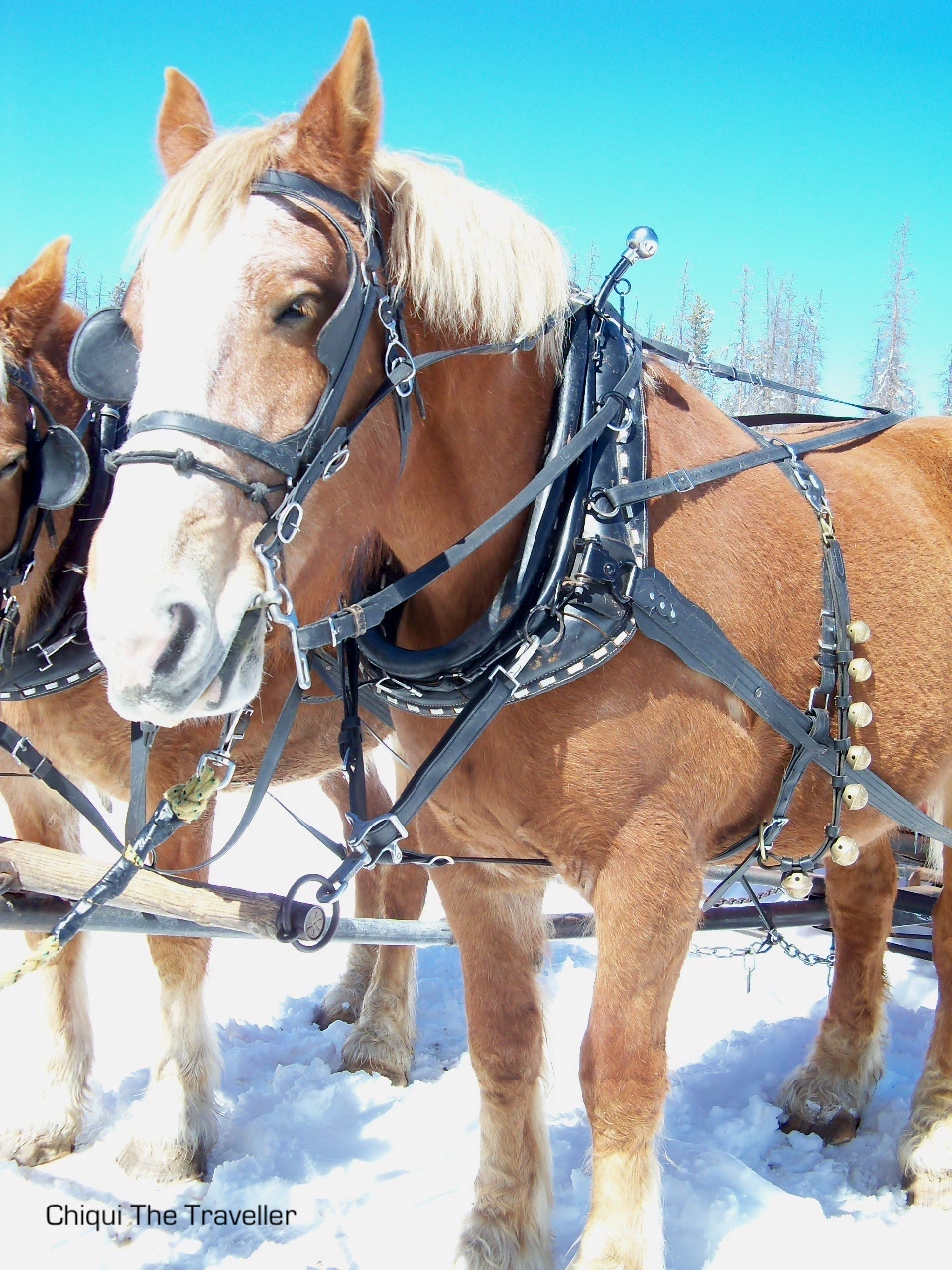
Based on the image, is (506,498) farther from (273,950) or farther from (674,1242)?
(273,950)

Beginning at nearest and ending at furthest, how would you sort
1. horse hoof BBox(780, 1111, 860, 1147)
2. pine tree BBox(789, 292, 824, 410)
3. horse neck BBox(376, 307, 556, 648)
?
horse neck BBox(376, 307, 556, 648) → horse hoof BBox(780, 1111, 860, 1147) → pine tree BBox(789, 292, 824, 410)

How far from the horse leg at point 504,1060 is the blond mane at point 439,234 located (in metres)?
1.32

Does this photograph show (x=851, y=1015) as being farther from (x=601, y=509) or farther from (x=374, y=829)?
(x=601, y=509)

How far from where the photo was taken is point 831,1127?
3143 mm

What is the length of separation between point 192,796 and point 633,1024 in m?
1.03

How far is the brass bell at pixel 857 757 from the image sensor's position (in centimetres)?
214

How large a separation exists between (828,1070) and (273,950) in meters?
2.80

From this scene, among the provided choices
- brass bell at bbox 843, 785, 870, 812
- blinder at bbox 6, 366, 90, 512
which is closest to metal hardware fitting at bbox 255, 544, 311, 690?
blinder at bbox 6, 366, 90, 512

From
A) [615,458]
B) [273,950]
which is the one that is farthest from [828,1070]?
[273,950]

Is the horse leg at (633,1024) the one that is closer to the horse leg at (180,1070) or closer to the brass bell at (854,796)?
the brass bell at (854,796)

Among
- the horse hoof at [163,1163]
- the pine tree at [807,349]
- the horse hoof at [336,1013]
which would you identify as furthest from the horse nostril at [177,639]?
the pine tree at [807,349]

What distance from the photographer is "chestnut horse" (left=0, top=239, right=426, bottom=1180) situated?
108 inches

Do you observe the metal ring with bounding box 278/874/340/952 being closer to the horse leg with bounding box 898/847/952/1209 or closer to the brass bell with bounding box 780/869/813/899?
the brass bell with bounding box 780/869/813/899

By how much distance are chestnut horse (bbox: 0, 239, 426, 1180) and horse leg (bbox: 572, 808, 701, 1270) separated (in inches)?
45.7
